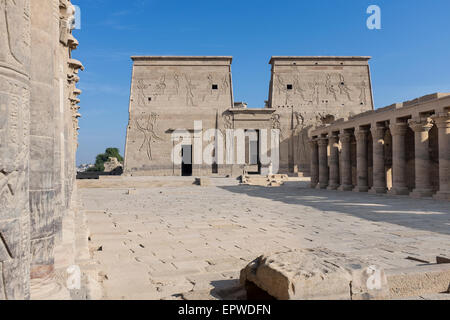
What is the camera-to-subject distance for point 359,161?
16.1 m

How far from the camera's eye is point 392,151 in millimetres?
14844

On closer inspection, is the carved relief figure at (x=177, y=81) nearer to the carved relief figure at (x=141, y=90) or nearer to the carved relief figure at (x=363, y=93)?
the carved relief figure at (x=141, y=90)

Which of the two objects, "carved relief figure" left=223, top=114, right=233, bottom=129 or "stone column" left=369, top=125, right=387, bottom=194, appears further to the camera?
"carved relief figure" left=223, top=114, right=233, bottom=129

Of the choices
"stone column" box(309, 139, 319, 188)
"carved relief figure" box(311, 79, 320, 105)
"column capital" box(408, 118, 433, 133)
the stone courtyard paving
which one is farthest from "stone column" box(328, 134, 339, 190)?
"carved relief figure" box(311, 79, 320, 105)

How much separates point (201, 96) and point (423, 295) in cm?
2852

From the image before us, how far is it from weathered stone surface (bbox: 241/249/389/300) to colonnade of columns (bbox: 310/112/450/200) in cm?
1055

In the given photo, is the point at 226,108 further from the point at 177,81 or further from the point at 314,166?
the point at 314,166

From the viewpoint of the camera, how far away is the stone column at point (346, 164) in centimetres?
1691

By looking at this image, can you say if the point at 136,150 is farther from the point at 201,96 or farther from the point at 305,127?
the point at 305,127

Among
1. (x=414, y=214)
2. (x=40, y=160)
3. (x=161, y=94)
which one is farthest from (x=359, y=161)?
(x=161, y=94)

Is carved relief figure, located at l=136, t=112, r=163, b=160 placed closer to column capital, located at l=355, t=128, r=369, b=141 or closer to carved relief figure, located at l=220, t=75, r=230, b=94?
carved relief figure, located at l=220, t=75, r=230, b=94

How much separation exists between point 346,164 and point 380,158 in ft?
7.36

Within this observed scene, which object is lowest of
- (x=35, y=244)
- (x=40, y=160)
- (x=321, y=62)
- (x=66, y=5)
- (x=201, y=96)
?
(x=35, y=244)

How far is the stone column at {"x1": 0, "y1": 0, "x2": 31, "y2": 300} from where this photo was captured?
6.07 ft
